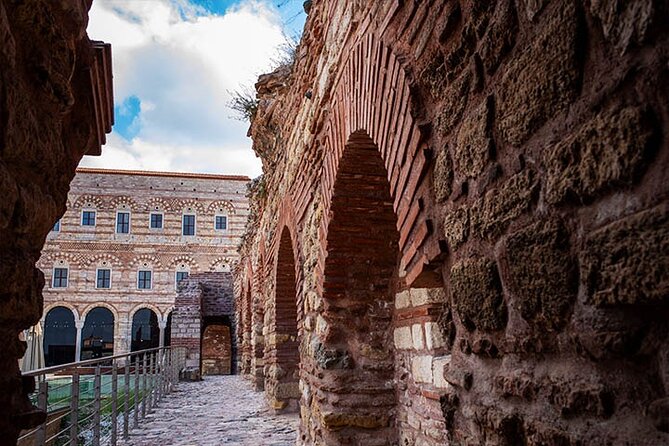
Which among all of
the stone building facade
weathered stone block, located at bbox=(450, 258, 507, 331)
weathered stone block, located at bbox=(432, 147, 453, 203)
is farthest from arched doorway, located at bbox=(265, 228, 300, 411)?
the stone building facade

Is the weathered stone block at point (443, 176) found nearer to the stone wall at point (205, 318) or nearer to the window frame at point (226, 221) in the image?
the stone wall at point (205, 318)

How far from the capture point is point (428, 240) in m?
1.94

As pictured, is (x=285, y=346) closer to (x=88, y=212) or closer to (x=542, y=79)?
(x=542, y=79)

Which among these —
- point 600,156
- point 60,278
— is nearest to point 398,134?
point 600,156

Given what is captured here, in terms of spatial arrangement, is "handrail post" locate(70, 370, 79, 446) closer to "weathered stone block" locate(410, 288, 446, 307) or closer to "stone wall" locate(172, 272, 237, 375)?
"weathered stone block" locate(410, 288, 446, 307)

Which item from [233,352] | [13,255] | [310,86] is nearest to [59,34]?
[13,255]

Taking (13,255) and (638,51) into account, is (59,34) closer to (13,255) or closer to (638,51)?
(13,255)

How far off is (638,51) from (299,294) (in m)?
4.41

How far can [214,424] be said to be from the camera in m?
6.69

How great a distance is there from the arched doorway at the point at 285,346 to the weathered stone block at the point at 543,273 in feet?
19.6

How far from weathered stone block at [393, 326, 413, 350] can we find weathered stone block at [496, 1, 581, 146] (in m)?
2.34

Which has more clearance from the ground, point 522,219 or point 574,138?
point 574,138

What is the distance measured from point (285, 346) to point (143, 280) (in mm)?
22355

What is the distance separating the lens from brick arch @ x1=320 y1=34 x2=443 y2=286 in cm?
199
